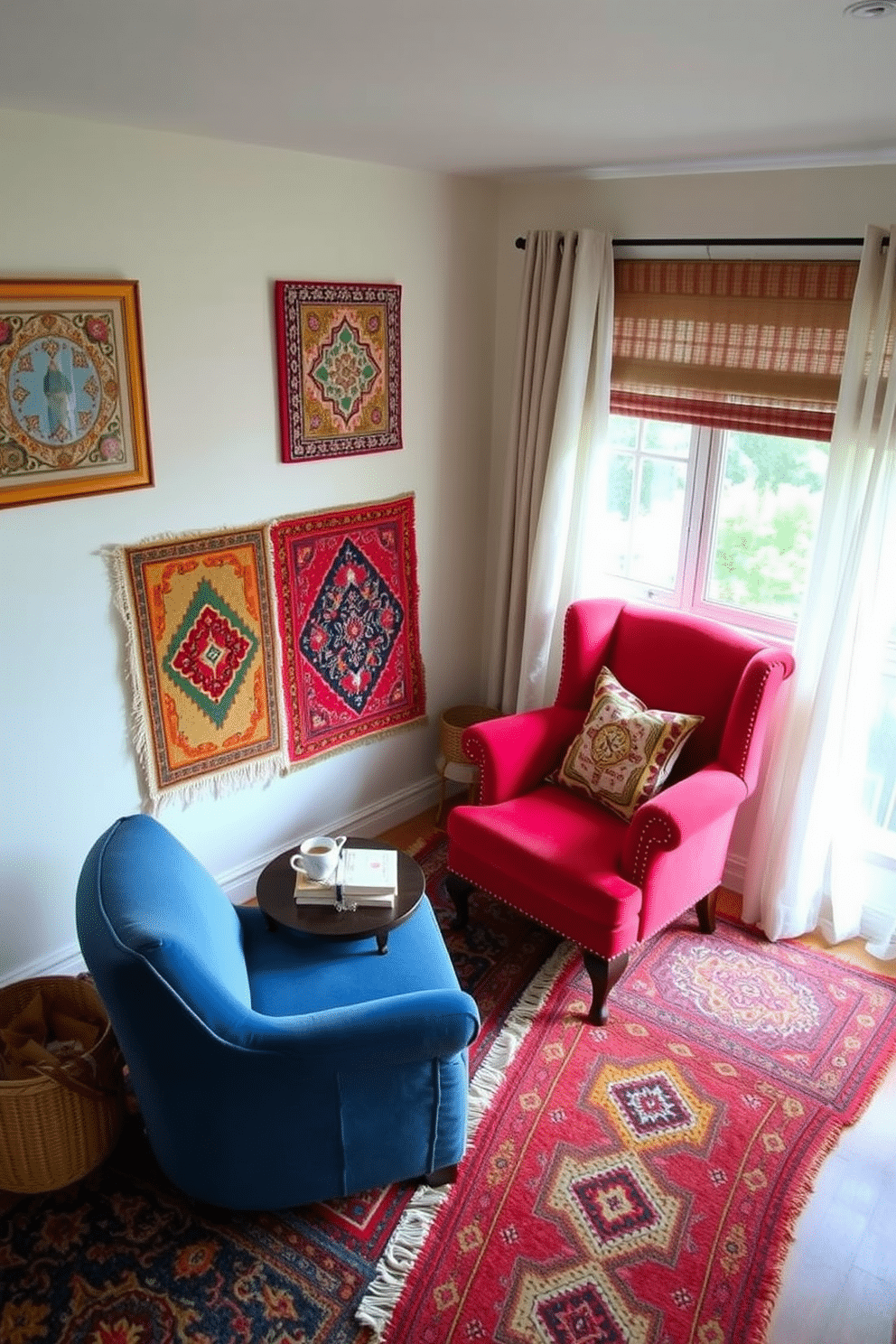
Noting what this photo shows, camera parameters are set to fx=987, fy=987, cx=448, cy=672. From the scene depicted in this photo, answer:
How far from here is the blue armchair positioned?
1896mm

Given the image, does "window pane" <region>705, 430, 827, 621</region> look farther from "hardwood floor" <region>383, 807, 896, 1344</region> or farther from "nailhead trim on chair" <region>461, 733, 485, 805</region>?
"hardwood floor" <region>383, 807, 896, 1344</region>

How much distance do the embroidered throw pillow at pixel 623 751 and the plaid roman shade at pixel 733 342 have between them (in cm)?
96

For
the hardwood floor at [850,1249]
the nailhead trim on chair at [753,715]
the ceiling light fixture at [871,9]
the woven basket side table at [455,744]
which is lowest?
the hardwood floor at [850,1249]

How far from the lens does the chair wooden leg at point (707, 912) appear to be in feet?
10.7

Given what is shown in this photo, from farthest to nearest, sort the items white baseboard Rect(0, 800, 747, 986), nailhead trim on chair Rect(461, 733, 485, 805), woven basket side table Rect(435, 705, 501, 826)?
woven basket side table Rect(435, 705, 501, 826) < nailhead trim on chair Rect(461, 733, 485, 805) < white baseboard Rect(0, 800, 747, 986)

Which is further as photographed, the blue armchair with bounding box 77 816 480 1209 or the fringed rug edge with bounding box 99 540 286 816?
the fringed rug edge with bounding box 99 540 286 816

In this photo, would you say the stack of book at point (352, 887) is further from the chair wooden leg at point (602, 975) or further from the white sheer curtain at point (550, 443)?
the white sheer curtain at point (550, 443)

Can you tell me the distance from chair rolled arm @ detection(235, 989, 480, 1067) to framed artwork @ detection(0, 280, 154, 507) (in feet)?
4.76

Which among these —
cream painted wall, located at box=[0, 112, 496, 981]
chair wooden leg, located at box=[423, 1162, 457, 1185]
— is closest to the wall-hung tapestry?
cream painted wall, located at box=[0, 112, 496, 981]

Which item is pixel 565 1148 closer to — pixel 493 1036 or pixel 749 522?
pixel 493 1036

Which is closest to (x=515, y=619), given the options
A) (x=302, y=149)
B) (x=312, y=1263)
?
(x=302, y=149)

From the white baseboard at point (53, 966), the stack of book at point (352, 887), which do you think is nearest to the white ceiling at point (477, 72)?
the stack of book at point (352, 887)

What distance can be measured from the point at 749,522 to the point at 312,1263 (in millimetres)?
2511

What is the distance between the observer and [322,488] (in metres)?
3.24
